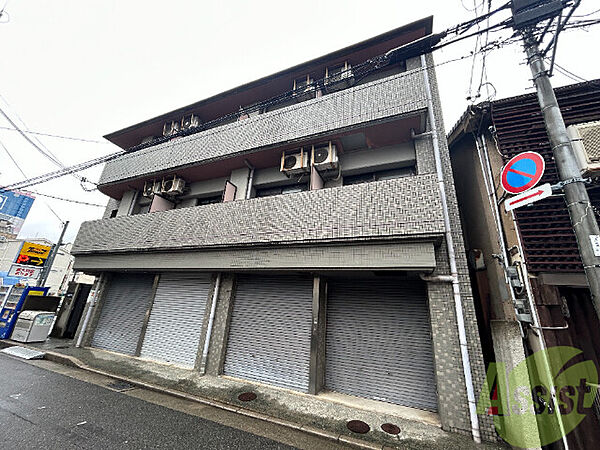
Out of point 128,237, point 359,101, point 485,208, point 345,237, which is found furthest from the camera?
point 128,237

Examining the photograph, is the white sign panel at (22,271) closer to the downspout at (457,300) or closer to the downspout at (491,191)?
the downspout at (457,300)

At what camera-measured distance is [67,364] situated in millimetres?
7172

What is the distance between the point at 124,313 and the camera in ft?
30.4

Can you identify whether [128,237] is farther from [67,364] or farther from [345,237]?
[345,237]

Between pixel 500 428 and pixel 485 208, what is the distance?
4621mm

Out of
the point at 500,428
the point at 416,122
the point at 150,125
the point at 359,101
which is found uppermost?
the point at 150,125

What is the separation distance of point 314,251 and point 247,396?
3.72 m

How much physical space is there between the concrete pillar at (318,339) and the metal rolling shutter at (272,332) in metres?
0.30

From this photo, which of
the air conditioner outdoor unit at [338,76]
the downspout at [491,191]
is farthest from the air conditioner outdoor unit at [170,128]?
the downspout at [491,191]

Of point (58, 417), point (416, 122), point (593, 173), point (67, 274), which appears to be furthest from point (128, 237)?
point (67, 274)

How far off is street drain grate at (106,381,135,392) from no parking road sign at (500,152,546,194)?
9.04 metres

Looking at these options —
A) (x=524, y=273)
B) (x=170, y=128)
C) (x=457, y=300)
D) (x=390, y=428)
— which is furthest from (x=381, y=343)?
(x=170, y=128)

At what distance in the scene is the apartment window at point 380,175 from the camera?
6.64 m

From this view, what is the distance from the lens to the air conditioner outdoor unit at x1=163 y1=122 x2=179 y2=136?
11.5 m
